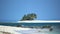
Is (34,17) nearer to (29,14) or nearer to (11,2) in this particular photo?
(29,14)

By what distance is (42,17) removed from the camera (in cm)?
181

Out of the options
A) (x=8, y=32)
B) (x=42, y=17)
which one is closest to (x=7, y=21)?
(x=8, y=32)

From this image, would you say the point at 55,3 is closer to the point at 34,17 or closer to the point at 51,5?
the point at 51,5

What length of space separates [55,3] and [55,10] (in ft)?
0.36

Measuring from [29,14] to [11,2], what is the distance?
1.14ft

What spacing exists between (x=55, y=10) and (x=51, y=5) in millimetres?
101

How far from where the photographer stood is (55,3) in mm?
1839

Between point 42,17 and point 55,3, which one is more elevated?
point 55,3

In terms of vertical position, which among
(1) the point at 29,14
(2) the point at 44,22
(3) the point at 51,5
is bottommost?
(2) the point at 44,22

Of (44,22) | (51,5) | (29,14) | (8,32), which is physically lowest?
(8,32)

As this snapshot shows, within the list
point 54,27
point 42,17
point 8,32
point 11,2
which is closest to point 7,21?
point 8,32

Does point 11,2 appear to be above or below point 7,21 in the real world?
above

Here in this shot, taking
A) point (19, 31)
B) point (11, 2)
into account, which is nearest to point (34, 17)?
point (19, 31)

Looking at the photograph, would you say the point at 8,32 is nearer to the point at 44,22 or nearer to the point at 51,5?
the point at 44,22
